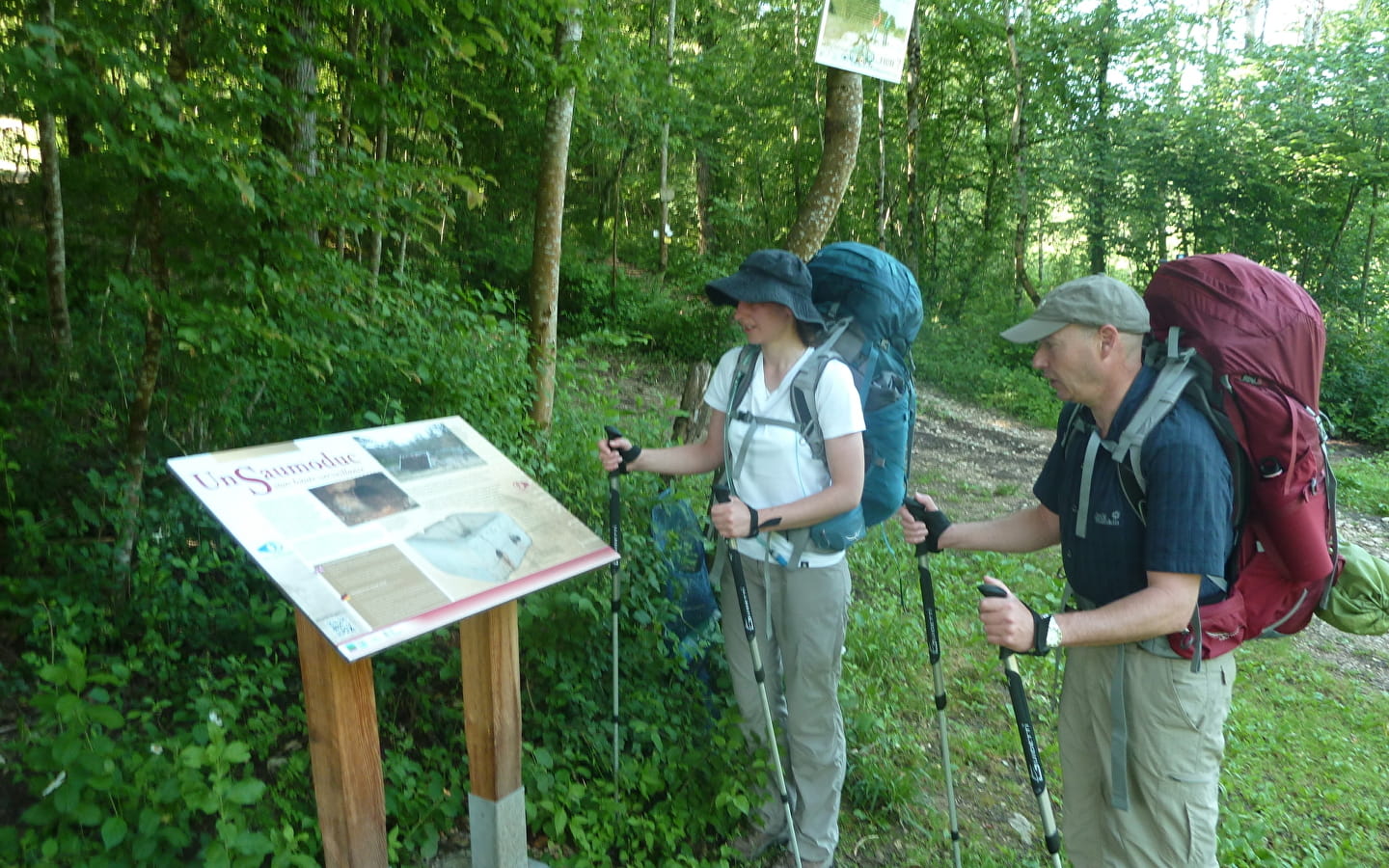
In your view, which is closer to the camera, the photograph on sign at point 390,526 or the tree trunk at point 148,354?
the photograph on sign at point 390,526

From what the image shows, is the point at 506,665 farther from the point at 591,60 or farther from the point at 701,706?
the point at 591,60

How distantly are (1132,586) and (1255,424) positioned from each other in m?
0.50

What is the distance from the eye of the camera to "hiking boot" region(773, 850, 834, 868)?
3.10 metres

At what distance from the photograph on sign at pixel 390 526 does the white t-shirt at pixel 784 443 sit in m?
0.56

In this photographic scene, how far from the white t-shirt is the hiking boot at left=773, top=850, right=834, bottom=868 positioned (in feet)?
3.74

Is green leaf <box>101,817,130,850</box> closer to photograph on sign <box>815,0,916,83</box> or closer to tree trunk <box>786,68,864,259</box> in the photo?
photograph on sign <box>815,0,916,83</box>

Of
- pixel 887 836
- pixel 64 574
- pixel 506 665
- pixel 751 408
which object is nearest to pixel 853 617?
pixel 887 836

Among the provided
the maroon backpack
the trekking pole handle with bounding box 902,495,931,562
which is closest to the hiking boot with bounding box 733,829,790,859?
the trekking pole handle with bounding box 902,495,931,562

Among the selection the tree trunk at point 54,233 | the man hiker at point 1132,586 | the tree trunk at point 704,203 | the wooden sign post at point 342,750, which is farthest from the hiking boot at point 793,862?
the tree trunk at point 704,203

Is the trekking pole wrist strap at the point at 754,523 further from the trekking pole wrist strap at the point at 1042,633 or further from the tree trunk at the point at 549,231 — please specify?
the tree trunk at the point at 549,231

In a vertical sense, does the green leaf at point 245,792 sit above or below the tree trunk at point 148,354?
below

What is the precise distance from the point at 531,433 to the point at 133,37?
252cm

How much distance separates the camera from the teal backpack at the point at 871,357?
9.64 feet

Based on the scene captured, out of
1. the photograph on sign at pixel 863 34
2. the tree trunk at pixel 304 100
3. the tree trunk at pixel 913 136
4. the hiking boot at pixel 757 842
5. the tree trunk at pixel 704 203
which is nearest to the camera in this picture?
the hiking boot at pixel 757 842
